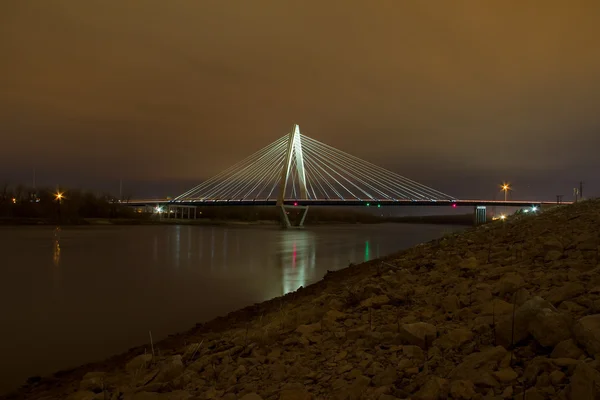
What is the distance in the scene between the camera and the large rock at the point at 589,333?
244 cm

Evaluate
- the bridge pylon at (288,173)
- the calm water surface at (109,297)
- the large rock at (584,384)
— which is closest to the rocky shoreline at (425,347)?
the large rock at (584,384)

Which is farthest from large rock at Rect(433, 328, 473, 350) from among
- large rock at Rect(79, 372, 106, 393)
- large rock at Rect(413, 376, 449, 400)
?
large rock at Rect(79, 372, 106, 393)

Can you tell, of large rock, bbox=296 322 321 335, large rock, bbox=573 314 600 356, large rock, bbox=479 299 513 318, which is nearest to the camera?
large rock, bbox=573 314 600 356

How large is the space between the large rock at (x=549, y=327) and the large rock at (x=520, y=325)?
0.20ft

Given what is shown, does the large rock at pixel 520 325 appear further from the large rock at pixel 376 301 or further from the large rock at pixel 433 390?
the large rock at pixel 376 301

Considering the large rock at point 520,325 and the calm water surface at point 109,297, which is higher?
the large rock at point 520,325

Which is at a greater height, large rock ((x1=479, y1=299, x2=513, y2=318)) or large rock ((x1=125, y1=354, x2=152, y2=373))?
large rock ((x1=479, y1=299, x2=513, y2=318))

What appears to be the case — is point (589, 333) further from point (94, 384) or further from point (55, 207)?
point (55, 207)

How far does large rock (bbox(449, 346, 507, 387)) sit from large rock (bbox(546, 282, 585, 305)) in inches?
39.7

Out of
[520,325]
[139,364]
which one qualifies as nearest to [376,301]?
[520,325]

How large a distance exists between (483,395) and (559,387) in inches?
16.6

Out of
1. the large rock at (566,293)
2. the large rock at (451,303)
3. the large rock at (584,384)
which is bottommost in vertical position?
the large rock at (451,303)

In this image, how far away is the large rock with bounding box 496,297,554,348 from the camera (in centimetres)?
295

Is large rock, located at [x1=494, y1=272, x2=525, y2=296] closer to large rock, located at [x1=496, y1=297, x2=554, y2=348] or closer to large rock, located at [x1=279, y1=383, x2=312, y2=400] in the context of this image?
large rock, located at [x1=496, y1=297, x2=554, y2=348]
